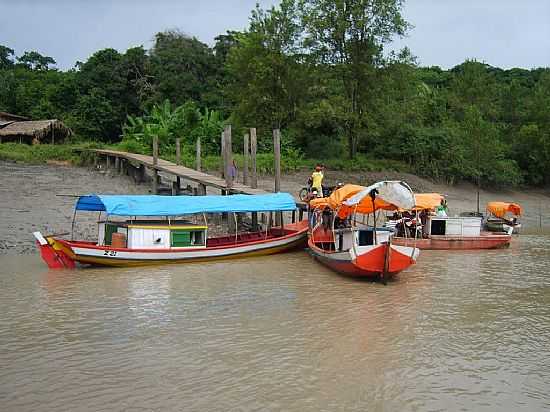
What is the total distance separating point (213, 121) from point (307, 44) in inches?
279

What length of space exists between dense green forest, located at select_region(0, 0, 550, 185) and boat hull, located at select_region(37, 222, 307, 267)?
51.4ft

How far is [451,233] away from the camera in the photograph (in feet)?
67.2

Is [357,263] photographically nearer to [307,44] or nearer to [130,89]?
[307,44]

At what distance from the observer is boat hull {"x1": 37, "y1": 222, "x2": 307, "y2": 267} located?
49.2 ft

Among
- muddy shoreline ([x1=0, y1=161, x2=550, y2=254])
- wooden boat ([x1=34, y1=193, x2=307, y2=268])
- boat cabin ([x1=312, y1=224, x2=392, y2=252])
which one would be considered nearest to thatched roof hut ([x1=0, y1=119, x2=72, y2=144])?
muddy shoreline ([x1=0, y1=161, x2=550, y2=254])

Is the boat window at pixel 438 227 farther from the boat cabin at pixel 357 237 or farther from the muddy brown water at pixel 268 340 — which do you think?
the muddy brown water at pixel 268 340

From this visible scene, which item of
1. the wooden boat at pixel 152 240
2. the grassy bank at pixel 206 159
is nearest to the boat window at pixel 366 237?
the wooden boat at pixel 152 240

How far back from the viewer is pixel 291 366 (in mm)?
8141

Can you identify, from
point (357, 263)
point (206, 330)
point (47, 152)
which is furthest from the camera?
point (47, 152)

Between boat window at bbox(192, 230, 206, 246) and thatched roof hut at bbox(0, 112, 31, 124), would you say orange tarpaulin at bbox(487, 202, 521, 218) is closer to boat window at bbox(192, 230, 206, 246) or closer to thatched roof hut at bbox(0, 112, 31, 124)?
boat window at bbox(192, 230, 206, 246)

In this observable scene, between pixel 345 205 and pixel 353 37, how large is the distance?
20247 millimetres

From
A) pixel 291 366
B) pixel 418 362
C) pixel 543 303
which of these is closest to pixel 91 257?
pixel 291 366

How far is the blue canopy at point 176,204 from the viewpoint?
15.5 metres

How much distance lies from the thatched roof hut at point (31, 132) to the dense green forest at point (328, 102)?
316 centimetres
